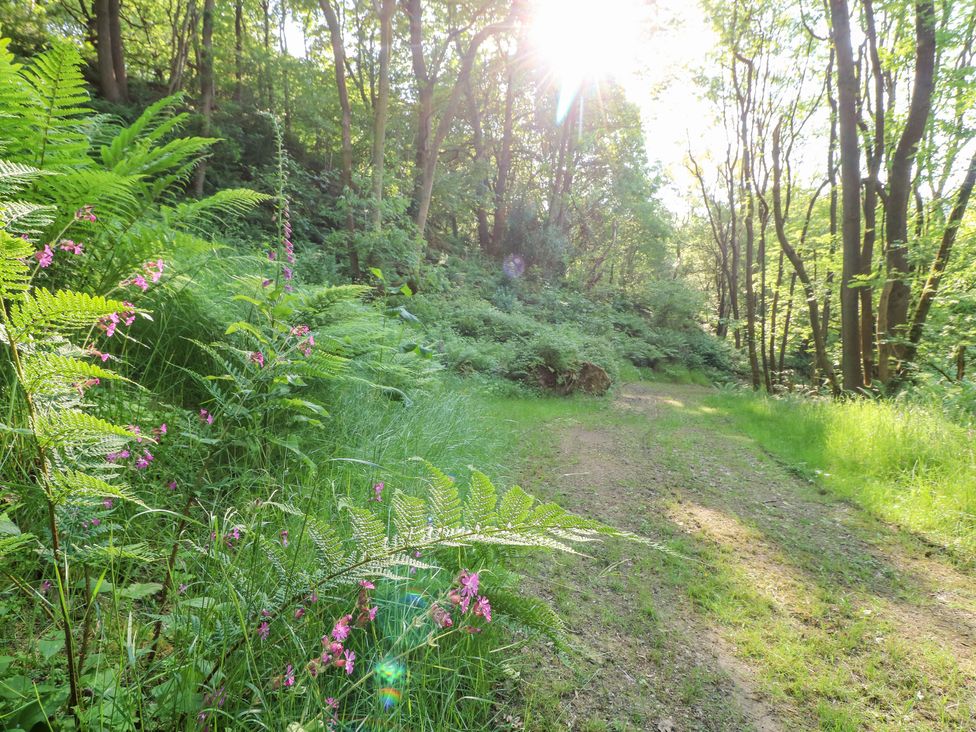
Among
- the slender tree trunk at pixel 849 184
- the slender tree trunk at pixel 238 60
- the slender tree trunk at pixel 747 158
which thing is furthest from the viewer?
the slender tree trunk at pixel 238 60

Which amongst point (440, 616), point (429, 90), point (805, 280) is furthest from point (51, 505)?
point (429, 90)

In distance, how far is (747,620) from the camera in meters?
2.28

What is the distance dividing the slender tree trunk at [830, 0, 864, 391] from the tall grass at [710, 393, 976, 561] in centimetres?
141

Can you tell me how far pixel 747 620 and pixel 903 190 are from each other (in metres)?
8.11

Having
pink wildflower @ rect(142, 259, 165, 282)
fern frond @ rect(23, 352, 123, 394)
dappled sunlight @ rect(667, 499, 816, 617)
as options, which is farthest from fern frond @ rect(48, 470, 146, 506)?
dappled sunlight @ rect(667, 499, 816, 617)

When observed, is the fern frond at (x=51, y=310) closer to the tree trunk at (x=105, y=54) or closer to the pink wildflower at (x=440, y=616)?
the pink wildflower at (x=440, y=616)

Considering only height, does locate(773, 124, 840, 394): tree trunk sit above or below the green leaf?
above

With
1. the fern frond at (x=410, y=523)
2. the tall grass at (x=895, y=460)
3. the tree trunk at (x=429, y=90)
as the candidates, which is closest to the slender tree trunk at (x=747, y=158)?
the tree trunk at (x=429, y=90)

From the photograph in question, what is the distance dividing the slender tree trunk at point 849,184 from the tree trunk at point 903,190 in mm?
528

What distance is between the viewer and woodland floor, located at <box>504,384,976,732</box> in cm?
170

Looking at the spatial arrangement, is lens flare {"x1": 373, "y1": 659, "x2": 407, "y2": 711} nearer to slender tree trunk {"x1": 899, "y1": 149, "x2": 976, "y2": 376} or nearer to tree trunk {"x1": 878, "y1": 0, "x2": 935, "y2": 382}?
tree trunk {"x1": 878, "y1": 0, "x2": 935, "y2": 382}

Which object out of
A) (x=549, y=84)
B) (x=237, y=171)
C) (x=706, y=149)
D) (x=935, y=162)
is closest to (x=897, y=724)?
(x=935, y=162)

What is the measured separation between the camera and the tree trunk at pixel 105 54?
9.26 m

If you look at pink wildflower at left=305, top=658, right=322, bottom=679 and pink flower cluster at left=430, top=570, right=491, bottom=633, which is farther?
pink flower cluster at left=430, top=570, right=491, bottom=633
